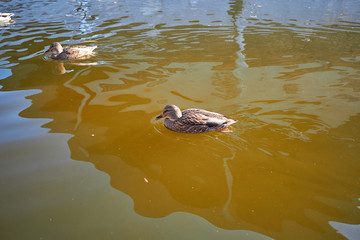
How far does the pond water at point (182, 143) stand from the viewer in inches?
117

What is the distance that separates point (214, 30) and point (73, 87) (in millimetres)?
6409

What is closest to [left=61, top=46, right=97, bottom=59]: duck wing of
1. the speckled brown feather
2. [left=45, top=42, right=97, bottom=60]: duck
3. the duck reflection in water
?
[left=45, top=42, right=97, bottom=60]: duck

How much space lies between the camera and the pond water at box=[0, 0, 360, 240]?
9.75 ft

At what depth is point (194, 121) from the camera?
177 inches

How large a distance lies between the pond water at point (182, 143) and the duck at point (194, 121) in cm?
12

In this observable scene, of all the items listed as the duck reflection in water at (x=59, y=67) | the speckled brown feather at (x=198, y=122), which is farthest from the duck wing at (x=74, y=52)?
the speckled brown feather at (x=198, y=122)

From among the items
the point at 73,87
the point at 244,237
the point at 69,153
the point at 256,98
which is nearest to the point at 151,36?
the point at 73,87

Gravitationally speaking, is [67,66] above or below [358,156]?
above

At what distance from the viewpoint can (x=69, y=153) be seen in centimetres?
407

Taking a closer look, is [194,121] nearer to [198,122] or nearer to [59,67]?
[198,122]

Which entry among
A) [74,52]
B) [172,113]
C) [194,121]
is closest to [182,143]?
[194,121]

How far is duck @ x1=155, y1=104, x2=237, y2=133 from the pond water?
122 millimetres

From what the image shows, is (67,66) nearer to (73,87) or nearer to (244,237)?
(73,87)

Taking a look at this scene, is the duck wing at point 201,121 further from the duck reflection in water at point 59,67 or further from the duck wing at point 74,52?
the duck wing at point 74,52
